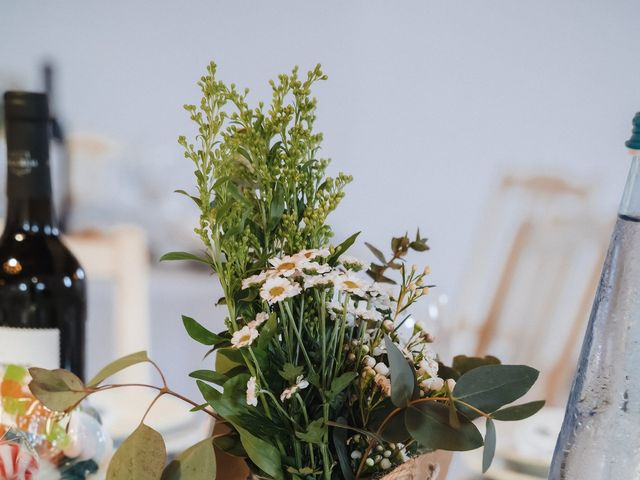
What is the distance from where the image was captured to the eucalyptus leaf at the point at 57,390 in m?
0.43

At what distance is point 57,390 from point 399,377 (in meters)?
0.23

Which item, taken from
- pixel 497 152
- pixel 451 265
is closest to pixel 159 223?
pixel 451 265

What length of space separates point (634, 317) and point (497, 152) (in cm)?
298

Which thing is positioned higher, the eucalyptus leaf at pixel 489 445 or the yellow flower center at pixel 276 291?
the yellow flower center at pixel 276 291

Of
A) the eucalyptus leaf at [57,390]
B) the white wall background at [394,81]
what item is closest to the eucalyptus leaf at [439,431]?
the eucalyptus leaf at [57,390]

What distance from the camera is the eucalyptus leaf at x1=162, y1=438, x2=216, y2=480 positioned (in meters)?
0.40

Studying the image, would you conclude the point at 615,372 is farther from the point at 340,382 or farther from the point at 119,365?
the point at 119,365

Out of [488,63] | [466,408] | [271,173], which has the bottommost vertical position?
[466,408]

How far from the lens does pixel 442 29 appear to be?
3254mm

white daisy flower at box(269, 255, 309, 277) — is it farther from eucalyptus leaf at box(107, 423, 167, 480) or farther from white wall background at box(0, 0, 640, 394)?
white wall background at box(0, 0, 640, 394)

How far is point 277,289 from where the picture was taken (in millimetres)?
357

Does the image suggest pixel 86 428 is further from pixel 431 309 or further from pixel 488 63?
pixel 488 63

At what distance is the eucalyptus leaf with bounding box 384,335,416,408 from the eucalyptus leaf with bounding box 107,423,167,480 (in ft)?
0.49

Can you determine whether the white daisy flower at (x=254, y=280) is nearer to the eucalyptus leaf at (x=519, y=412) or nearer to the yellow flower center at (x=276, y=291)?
the yellow flower center at (x=276, y=291)
